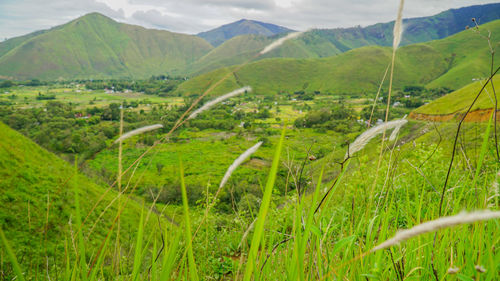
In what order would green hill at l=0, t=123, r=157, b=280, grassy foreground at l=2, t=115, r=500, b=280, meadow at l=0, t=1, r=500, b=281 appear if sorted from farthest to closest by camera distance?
green hill at l=0, t=123, r=157, b=280
meadow at l=0, t=1, r=500, b=281
grassy foreground at l=2, t=115, r=500, b=280

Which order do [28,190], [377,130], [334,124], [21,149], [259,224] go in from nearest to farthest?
[259,224]
[377,130]
[28,190]
[21,149]
[334,124]

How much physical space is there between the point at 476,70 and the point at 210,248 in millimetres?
236938

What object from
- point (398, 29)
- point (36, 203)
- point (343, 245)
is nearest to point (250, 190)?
point (36, 203)

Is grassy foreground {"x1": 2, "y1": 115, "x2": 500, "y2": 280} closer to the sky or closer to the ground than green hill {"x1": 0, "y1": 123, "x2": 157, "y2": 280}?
closer to the sky

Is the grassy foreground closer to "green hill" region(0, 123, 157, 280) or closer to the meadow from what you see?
the meadow

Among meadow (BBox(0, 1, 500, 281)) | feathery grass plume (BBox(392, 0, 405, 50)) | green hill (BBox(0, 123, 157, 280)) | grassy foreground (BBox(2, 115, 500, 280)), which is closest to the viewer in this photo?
grassy foreground (BBox(2, 115, 500, 280))

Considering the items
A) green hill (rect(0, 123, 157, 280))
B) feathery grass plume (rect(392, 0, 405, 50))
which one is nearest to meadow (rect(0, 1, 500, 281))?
feathery grass plume (rect(392, 0, 405, 50))

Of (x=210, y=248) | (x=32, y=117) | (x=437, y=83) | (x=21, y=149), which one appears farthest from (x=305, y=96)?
(x=210, y=248)

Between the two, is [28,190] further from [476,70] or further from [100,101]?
[476,70]

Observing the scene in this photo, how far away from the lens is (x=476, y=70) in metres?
179

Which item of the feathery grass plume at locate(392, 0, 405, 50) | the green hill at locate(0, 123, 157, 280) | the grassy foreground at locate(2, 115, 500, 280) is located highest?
the feathery grass plume at locate(392, 0, 405, 50)

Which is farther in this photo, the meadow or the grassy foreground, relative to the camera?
the meadow

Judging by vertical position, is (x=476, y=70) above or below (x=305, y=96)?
above

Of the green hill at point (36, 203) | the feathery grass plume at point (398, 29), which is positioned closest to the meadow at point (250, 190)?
the feathery grass plume at point (398, 29)
